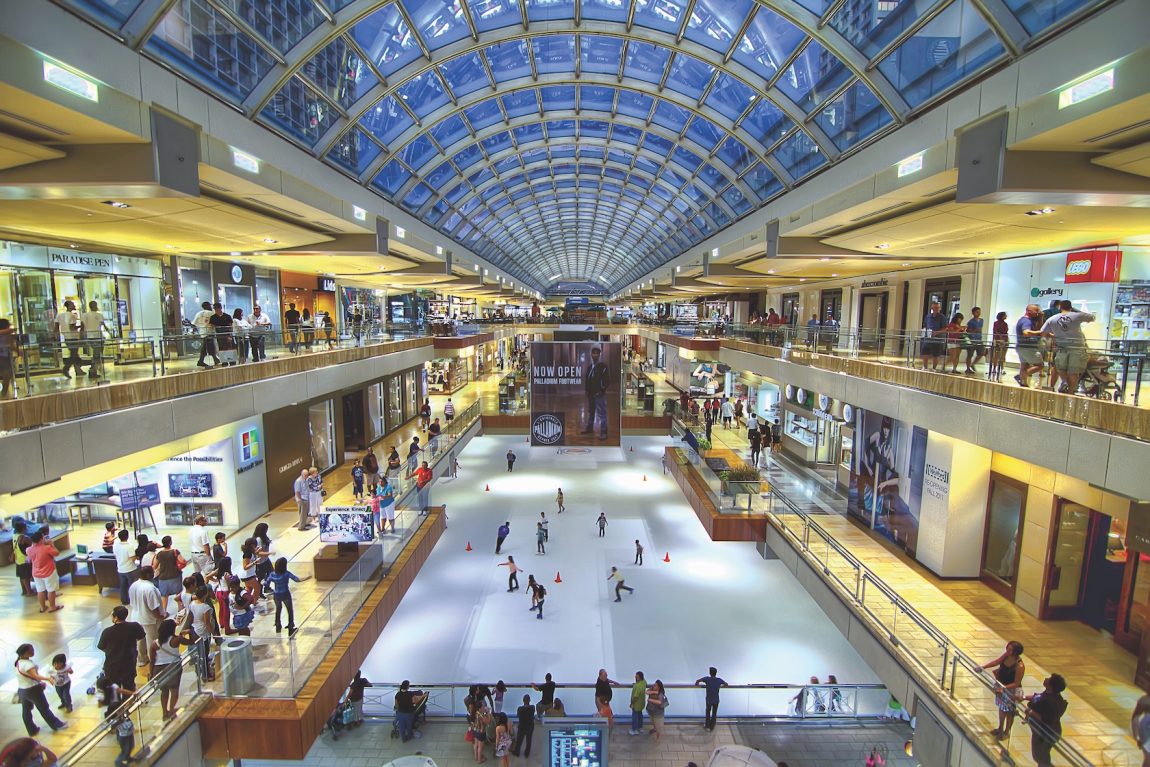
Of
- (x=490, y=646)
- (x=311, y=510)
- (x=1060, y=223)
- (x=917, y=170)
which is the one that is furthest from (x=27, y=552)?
(x=1060, y=223)

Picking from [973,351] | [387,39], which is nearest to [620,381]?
[973,351]

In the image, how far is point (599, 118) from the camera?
26.3 metres

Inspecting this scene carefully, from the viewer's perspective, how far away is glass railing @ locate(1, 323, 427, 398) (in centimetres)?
781

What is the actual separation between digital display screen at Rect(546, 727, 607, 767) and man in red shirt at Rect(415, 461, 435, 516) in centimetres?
720

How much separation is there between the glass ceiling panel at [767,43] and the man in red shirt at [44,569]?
65.8ft

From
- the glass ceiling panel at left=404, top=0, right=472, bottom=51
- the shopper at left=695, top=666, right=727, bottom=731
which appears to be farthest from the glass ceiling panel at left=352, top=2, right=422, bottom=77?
the shopper at left=695, top=666, right=727, bottom=731

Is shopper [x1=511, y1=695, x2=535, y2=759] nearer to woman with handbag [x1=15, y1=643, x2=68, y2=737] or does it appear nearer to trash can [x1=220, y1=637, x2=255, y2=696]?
trash can [x1=220, y1=637, x2=255, y2=696]

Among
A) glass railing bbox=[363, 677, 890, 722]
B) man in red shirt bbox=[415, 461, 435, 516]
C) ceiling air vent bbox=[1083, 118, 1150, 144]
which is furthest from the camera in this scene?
man in red shirt bbox=[415, 461, 435, 516]

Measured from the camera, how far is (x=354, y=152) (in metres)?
19.8

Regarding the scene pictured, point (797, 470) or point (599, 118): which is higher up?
point (599, 118)

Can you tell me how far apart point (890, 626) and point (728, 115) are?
62.9 ft

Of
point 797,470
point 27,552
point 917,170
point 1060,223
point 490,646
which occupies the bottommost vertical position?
point 490,646

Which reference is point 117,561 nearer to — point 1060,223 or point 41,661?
point 41,661

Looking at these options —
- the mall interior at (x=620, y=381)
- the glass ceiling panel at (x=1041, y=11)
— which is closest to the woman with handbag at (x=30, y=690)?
the mall interior at (x=620, y=381)
